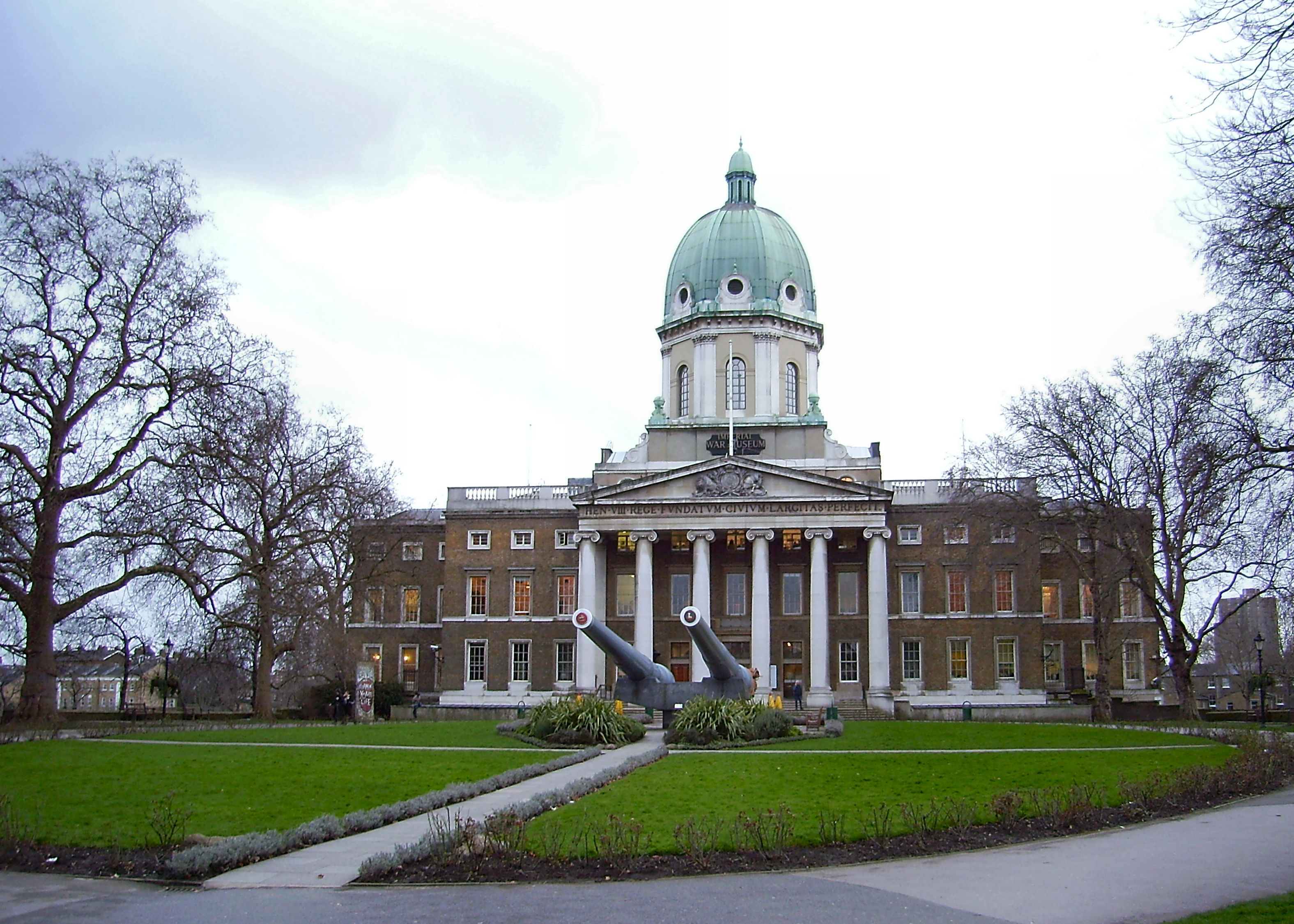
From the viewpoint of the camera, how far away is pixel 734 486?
63750 millimetres

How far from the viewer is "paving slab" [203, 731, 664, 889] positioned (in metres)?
14.4

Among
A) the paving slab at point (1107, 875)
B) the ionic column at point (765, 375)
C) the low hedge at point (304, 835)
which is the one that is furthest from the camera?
the ionic column at point (765, 375)

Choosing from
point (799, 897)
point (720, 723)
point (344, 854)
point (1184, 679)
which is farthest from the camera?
point (1184, 679)

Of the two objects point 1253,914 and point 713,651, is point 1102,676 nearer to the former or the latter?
point 713,651

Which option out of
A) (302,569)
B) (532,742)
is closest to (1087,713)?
(532,742)

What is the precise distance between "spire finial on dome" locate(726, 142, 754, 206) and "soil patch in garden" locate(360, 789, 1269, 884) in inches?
2492

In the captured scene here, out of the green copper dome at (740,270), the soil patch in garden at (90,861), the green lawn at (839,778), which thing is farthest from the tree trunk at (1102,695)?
the soil patch in garden at (90,861)

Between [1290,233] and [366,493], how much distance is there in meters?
41.0

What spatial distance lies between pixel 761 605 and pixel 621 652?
77.3ft

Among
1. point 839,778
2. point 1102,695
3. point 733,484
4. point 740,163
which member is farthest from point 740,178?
point 839,778

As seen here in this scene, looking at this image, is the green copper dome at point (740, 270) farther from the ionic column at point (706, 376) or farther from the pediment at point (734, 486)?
the pediment at point (734, 486)

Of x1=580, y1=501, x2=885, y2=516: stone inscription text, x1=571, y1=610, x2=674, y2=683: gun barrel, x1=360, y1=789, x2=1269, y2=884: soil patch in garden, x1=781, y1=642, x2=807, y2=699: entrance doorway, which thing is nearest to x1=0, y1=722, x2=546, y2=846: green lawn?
x1=360, y1=789, x2=1269, y2=884: soil patch in garden

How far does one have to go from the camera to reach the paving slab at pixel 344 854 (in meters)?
14.4

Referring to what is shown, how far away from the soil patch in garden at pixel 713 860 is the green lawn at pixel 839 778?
612 millimetres
